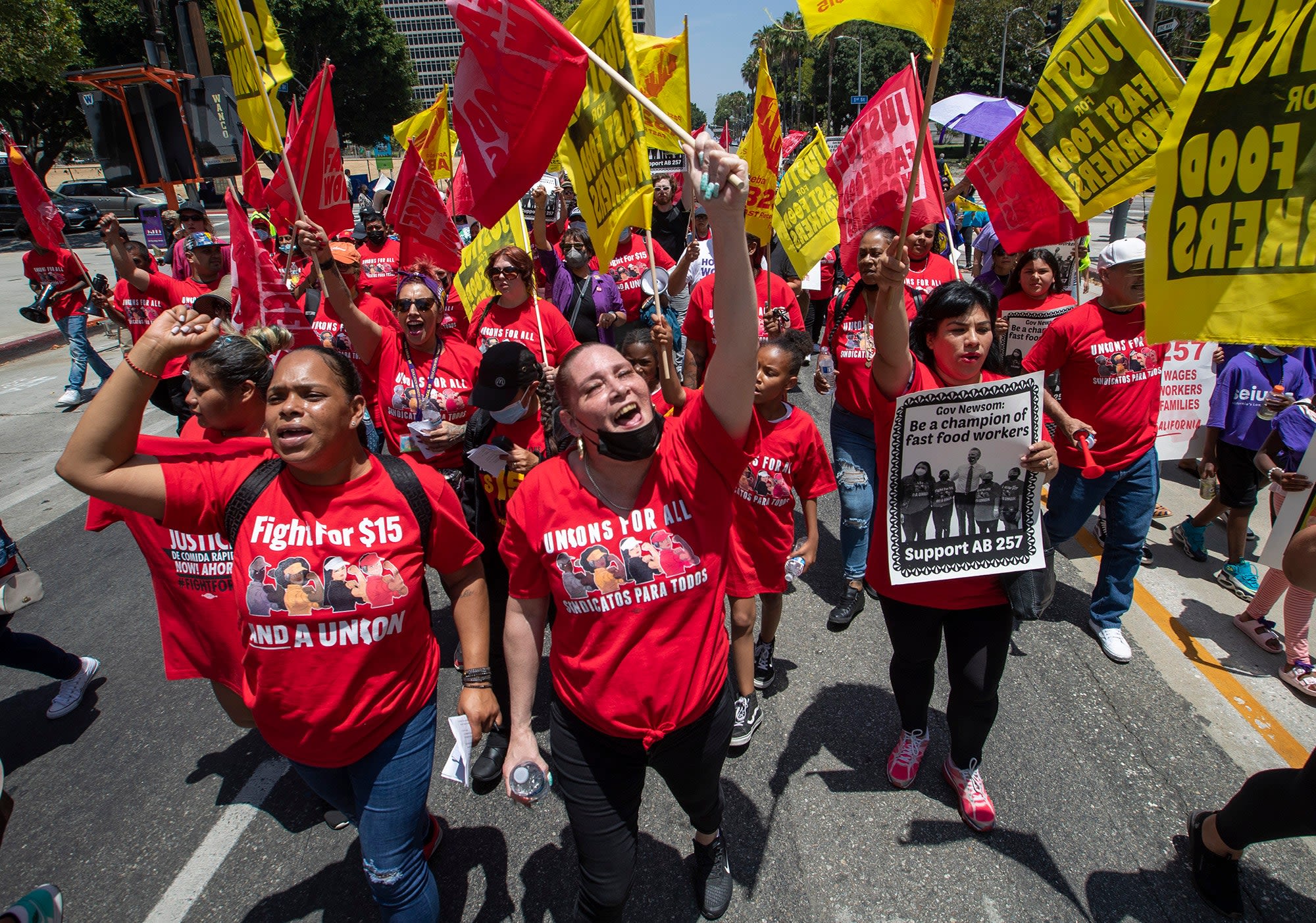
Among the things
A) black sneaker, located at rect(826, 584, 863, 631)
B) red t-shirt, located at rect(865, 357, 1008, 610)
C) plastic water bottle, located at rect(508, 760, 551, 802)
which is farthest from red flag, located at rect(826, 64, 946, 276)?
plastic water bottle, located at rect(508, 760, 551, 802)

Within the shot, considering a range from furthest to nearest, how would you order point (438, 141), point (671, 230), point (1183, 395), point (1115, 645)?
point (671, 230) < point (438, 141) < point (1183, 395) < point (1115, 645)

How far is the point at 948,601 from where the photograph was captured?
262 cm

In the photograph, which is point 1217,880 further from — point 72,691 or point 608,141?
point 72,691

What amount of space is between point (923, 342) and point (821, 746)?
180 cm

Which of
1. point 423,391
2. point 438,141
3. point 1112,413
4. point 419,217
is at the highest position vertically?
point 438,141

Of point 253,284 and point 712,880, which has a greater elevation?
point 253,284

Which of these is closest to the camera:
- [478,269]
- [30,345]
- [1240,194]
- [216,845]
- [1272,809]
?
[1240,194]

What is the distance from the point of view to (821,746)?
3172 mm

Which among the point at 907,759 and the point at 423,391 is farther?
the point at 423,391

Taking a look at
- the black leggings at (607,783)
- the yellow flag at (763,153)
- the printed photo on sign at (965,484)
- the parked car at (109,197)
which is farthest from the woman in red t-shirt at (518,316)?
the parked car at (109,197)

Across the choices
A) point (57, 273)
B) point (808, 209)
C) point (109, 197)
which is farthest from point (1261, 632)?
point (109, 197)

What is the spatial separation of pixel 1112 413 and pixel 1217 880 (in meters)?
2.11

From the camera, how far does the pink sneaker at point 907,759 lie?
288 cm

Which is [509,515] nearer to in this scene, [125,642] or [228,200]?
[228,200]
